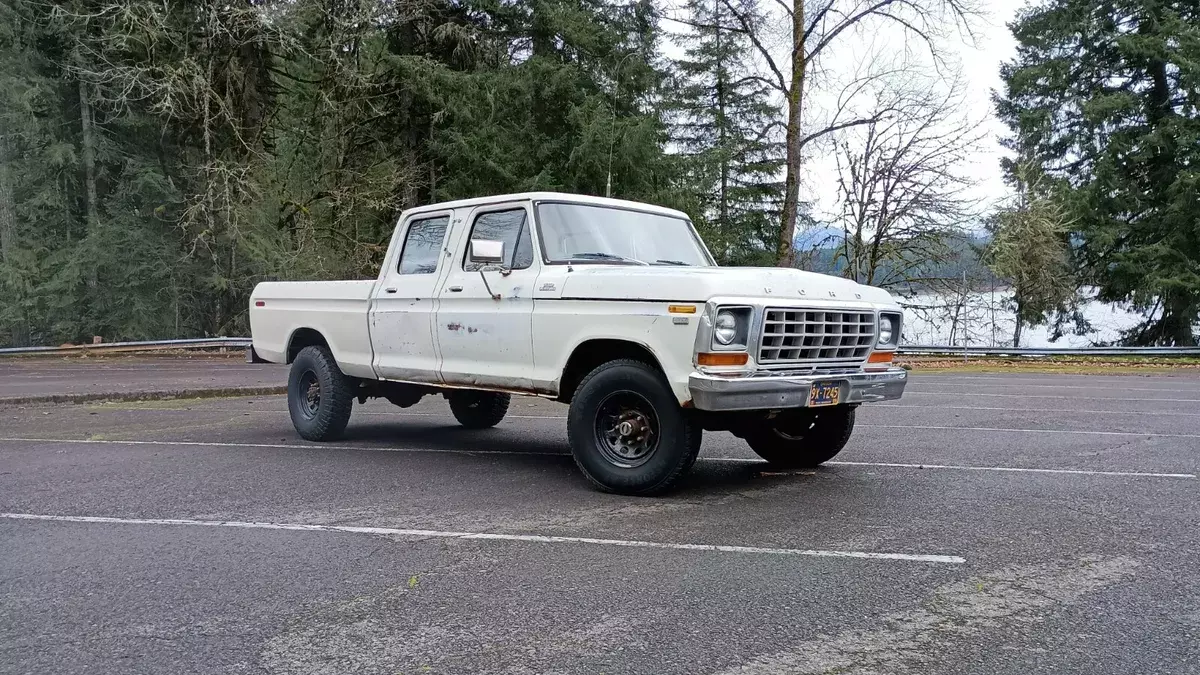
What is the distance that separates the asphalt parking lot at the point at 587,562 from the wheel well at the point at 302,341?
1.10m

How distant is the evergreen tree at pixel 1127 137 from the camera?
29641 millimetres

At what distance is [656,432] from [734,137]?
1224 inches

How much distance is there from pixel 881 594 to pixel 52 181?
29.0 m

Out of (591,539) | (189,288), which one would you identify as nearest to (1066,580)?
(591,539)

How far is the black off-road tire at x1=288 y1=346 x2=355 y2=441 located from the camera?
8703mm

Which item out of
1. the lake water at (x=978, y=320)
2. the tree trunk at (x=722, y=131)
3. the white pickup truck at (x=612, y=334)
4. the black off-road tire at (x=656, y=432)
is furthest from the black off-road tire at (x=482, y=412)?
the tree trunk at (x=722, y=131)

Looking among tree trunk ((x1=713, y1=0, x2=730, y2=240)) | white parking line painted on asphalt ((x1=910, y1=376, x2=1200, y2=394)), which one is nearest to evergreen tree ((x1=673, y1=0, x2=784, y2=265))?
tree trunk ((x1=713, y1=0, x2=730, y2=240))

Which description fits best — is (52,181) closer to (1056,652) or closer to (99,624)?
(99,624)

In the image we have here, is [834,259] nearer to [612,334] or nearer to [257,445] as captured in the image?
[257,445]

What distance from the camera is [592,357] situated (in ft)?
21.8

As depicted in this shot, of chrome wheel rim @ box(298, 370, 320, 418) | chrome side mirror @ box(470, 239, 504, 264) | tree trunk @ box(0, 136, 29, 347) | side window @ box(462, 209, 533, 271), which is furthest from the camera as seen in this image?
tree trunk @ box(0, 136, 29, 347)

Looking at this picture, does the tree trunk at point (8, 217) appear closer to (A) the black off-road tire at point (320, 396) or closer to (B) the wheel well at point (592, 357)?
(A) the black off-road tire at point (320, 396)

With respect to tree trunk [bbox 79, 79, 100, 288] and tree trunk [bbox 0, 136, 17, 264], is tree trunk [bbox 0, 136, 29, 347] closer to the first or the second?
tree trunk [bbox 0, 136, 17, 264]

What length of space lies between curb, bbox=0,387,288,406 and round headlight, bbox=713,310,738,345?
10529 millimetres
